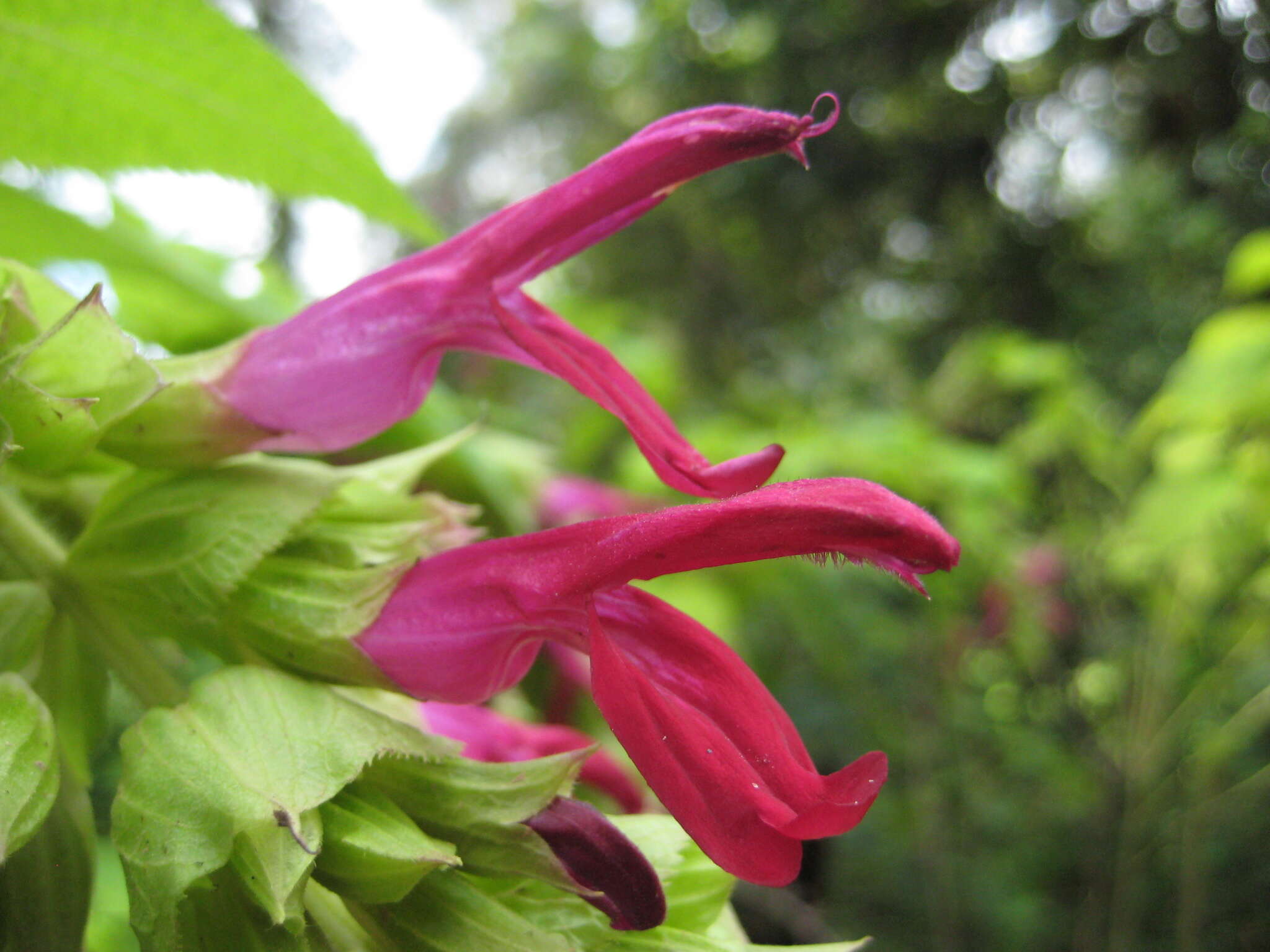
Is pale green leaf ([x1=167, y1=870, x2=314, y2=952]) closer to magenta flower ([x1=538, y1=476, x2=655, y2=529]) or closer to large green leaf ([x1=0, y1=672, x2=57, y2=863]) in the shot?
large green leaf ([x1=0, y1=672, x2=57, y2=863])

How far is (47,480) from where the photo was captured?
0.41m

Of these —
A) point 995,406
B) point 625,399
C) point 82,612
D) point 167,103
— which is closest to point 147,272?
point 167,103

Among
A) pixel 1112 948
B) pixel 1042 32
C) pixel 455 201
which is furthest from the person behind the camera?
pixel 455 201

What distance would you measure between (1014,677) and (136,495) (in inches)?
166

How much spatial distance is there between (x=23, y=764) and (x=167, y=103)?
1.01 ft

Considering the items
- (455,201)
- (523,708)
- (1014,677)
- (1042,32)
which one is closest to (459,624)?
(523,708)

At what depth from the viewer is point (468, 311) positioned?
0.41 m

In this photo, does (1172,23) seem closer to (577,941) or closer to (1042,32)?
(1042,32)

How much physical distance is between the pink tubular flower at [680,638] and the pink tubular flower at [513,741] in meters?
0.12

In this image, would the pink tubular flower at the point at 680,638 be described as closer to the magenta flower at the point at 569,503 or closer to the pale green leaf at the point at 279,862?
the pale green leaf at the point at 279,862

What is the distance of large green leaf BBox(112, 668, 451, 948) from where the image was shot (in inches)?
11.4

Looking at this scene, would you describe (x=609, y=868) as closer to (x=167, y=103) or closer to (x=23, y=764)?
(x=23, y=764)

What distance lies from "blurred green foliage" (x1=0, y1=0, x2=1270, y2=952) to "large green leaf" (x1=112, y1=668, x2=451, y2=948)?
0.25 feet

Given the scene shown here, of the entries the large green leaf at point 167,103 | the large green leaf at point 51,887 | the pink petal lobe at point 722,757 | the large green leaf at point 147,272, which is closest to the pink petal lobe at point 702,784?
the pink petal lobe at point 722,757
